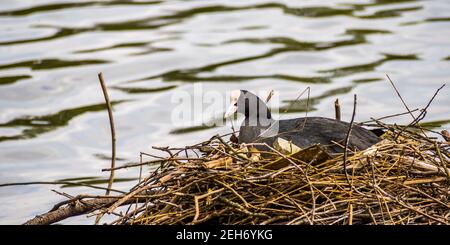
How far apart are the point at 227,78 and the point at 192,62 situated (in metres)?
0.88

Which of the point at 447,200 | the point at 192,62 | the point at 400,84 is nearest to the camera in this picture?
the point at 447,200

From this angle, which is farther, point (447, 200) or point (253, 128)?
point (253, 128)

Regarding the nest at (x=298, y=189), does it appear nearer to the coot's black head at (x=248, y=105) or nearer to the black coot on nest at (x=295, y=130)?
the black coot on nest at (x=295, y=130)

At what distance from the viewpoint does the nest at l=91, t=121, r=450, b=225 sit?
5746 mm

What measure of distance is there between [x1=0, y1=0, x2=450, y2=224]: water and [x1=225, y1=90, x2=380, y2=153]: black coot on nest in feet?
10.8

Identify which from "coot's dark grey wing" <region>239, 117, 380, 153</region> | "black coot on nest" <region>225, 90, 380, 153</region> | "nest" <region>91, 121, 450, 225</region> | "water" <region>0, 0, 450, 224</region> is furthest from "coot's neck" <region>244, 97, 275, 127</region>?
"water" <region>0, 0, 450, 224</region>

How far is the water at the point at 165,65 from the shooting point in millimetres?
12039

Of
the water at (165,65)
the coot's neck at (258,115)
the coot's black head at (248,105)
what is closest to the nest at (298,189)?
the coot's neck at (258,115)

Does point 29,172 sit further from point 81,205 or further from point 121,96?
point 81,205

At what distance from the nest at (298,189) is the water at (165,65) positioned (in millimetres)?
4288

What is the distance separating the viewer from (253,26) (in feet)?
51.5

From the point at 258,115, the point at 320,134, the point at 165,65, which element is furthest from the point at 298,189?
the point at 165,65

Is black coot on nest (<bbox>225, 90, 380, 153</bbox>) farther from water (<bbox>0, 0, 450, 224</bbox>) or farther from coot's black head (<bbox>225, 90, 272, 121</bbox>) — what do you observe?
water (<bbox>0, 0, 450, 224</bbox>)
